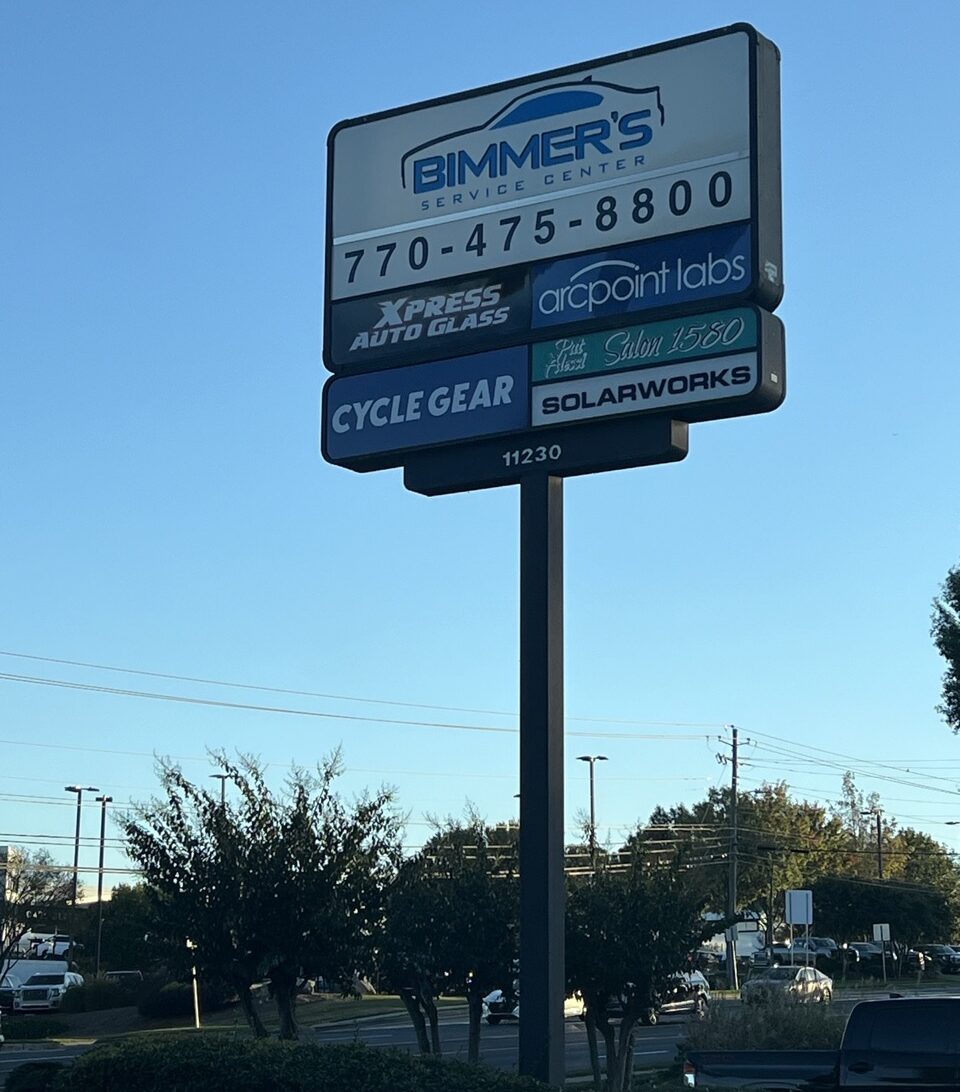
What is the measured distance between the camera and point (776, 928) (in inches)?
3760

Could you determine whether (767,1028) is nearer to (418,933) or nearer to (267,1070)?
(418,933)

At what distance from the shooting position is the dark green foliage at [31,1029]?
48.4m

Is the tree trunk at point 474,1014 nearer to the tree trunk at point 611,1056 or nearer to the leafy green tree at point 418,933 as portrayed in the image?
the leafy green tree at point 418,933

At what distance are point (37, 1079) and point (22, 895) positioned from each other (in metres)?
54.9

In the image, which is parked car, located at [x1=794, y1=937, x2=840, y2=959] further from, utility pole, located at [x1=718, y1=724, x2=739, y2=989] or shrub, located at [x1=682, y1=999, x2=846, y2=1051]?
shrub, located at [x1=682, y1=999, x2=846, y2=1051]

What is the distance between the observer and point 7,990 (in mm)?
62000

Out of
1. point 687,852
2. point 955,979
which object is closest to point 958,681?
point 687,852

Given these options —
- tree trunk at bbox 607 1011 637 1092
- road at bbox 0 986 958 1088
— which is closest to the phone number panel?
tree trunk at bbox 607 1011 637 1092

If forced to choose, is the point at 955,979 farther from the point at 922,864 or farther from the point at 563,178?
the point at 563,178

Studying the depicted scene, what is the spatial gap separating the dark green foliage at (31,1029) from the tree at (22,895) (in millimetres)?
12829

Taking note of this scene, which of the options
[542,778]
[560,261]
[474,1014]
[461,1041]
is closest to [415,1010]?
[474,1014]

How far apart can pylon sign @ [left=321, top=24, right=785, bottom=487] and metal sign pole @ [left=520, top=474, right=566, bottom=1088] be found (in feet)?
2.14

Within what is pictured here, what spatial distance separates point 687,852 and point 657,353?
11.9 metres

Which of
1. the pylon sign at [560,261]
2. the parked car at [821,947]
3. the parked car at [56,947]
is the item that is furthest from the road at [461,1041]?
the parked car at [56,947]
